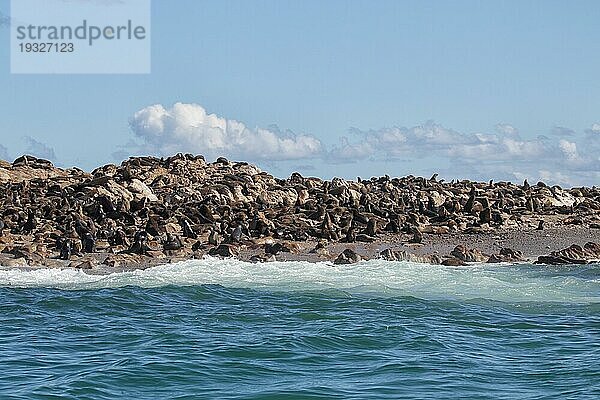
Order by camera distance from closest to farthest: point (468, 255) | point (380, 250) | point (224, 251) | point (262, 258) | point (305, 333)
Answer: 1. point (305, 333)
2. point (468, 255)
3. point (262, 258)
4. point (224, 251)
5. point (380, 250)

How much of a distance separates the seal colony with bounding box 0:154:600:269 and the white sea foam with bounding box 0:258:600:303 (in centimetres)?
115

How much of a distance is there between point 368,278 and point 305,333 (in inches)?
254

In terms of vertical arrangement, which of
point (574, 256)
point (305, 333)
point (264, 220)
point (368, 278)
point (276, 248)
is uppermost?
point (264, 220)

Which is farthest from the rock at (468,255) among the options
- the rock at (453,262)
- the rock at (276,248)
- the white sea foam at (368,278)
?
the rock at (276,248)

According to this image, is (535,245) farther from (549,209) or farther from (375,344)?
(375,344)

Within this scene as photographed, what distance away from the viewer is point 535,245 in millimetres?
25922

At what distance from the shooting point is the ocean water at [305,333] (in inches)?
405

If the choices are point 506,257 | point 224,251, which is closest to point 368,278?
point 506,257

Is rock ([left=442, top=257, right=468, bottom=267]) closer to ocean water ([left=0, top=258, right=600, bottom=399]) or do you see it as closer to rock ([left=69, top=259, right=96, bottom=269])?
ocean water ([left=0, top=258, right=600, bottom=399])

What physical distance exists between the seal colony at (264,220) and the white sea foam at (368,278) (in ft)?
3.76

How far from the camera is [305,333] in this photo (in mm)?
13383

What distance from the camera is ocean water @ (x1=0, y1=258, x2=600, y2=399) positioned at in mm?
10281

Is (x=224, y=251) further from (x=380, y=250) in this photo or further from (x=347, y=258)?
(x=380, y=250)

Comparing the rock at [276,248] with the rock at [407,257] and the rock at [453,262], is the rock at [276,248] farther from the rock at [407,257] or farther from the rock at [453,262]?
the rock at [453,262]
